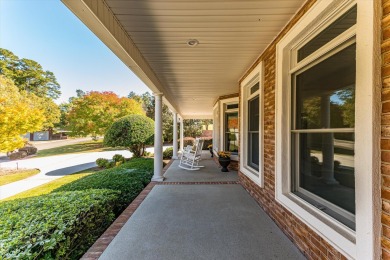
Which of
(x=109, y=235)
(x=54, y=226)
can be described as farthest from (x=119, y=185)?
(x=54, y=226)

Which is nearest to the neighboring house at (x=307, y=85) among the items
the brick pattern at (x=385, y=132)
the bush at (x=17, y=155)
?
the brick pattern at (x=385, y=132)

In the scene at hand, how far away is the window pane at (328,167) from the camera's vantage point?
5.31ft

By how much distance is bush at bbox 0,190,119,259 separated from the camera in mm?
1660

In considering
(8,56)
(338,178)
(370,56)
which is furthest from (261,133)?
Answer: (8,56)

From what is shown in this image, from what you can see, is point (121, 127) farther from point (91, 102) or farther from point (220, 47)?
point (91, 102)

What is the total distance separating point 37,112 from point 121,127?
13.2 feet

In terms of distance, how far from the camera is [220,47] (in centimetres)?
297

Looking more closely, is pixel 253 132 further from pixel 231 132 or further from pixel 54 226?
pixel 54 226

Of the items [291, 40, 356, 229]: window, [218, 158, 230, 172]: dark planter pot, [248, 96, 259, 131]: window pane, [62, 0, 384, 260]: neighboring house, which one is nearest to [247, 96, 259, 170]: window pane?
[248, 96, 259, 131]: window pane

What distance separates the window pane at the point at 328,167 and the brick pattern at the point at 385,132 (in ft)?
1.29

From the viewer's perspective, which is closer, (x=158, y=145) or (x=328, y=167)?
(x=328, y=167)

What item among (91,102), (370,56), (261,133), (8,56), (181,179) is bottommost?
(181,179)

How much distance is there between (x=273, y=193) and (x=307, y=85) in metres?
1.58

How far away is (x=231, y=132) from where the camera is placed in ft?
23.1
